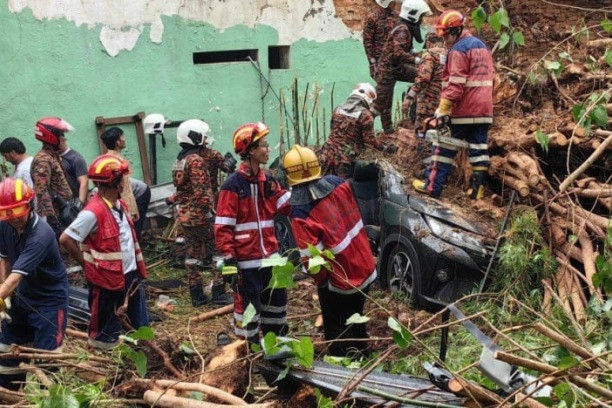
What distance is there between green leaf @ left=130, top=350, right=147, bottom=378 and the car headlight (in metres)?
3.29

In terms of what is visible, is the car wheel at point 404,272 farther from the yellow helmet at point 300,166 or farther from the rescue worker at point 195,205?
the rescue worker at point 195,205

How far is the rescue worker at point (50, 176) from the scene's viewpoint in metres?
8.56

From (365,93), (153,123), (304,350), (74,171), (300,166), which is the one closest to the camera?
(304,350)

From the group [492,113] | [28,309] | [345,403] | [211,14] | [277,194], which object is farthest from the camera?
[211,14]

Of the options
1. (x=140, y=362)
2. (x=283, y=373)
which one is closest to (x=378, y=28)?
(x=140, y=362)

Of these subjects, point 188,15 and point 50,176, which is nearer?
point 50,176

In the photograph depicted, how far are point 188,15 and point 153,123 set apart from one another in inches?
68.0

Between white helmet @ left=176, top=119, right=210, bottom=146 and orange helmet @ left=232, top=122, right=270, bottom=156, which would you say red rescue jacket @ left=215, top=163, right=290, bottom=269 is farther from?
white helmet @ left=176, top=119, right=210, bottom=146

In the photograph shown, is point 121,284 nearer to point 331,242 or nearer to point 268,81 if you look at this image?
point 331,242

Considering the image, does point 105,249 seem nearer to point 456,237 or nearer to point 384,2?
point 456,237

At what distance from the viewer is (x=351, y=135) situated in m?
8.64

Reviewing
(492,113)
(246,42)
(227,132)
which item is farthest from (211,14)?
(492,113)

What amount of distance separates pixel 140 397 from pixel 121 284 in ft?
7.24

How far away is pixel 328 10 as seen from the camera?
12719 mm
